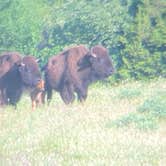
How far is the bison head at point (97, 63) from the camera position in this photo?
17766mm

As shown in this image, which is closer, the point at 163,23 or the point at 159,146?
the point at 159,146

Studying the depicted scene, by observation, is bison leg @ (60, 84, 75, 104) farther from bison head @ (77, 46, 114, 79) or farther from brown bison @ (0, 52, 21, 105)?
brown bison @ (0, 52, 21, 105)

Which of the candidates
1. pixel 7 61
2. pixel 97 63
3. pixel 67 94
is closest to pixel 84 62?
pixel 97 63

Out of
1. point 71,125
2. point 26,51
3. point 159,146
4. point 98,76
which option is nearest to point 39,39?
point 26,51

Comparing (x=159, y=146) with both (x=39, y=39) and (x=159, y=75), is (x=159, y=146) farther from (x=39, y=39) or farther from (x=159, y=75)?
(x=39, y=39)

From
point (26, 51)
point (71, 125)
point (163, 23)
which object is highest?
point (71, 125)

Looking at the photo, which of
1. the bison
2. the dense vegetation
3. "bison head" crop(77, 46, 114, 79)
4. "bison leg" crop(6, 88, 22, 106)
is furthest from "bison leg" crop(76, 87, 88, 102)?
the dense vegetation

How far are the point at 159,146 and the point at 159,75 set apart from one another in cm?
1587

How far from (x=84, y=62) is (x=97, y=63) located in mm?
330

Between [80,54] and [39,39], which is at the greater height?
[80,54]

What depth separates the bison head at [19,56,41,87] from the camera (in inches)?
688

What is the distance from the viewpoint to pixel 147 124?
39.4 ft

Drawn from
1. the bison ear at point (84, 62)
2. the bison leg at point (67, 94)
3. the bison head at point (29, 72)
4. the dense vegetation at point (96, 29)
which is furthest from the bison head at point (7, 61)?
the dense vegetation at point (96, 29)

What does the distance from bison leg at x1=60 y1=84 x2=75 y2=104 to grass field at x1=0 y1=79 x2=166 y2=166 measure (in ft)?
3.82
